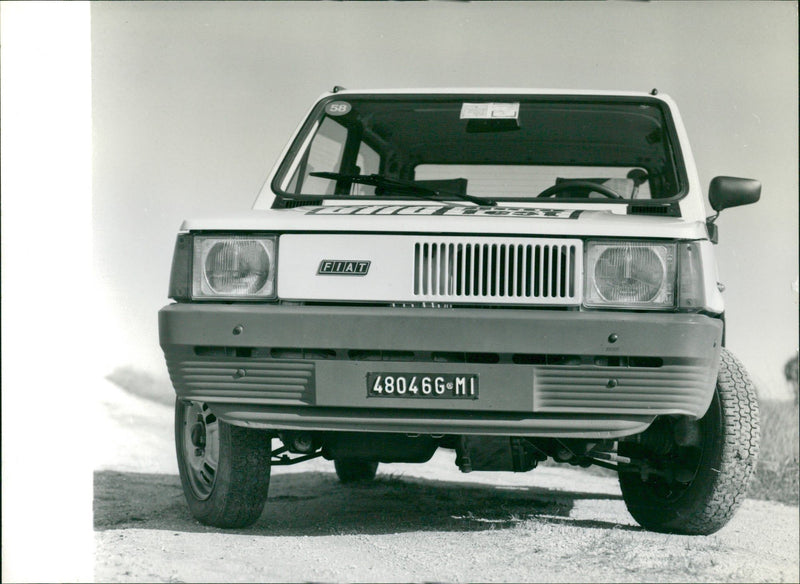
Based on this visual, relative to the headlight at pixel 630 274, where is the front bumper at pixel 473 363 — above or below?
below

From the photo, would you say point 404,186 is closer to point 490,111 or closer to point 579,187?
point 490,111

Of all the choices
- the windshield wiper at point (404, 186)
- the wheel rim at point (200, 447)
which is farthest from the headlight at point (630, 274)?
the wheel rim at point (200, 447)

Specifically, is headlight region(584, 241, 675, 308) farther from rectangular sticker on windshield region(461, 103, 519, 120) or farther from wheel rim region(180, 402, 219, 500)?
wheel rim region(180, 402, 219, 500)

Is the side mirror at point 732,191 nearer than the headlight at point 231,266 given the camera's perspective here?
No

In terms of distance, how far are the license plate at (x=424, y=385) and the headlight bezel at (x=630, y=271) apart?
53 centimetres

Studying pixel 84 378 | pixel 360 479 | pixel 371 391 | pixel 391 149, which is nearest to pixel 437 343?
pixel 371 391

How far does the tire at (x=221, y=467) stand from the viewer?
462 centimetres

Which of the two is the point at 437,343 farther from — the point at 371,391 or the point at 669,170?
the point at 669,170

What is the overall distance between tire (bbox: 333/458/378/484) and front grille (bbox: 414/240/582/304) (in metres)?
3.06

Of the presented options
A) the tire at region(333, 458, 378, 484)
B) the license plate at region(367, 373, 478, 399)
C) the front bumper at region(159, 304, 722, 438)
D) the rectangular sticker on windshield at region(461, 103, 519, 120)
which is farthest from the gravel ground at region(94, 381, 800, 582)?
the rectangular sticker on windshield at region(461, 103, 519, 120)

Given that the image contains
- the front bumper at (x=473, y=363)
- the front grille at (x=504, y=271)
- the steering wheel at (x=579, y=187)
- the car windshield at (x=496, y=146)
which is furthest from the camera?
the car windshield at (x=496, y=146)

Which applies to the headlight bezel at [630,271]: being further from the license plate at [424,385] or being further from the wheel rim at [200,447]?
the wheel rim at [200,447]

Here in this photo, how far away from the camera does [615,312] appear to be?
4.01 metres

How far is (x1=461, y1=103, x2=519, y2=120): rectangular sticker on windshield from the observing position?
5305mm
